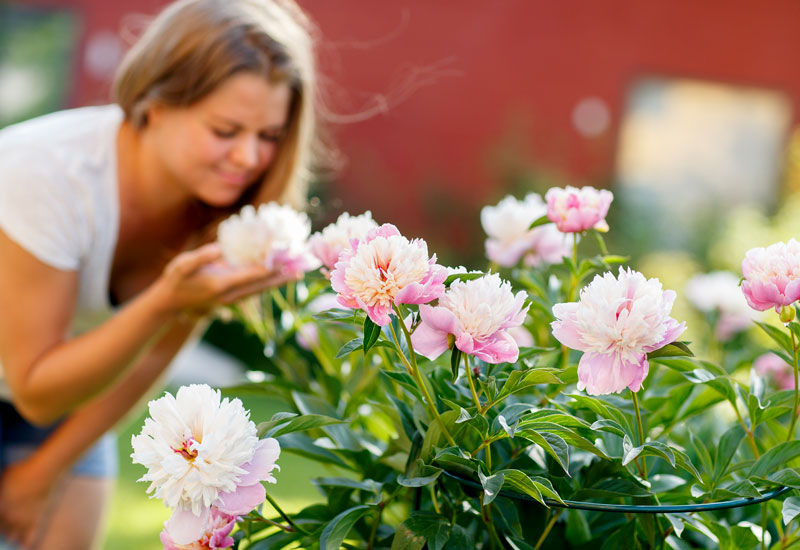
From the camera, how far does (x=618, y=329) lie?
64cm

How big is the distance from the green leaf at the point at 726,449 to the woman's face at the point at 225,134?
0.85m

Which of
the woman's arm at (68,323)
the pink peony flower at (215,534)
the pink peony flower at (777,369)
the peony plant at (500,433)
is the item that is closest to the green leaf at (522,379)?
the peony plant at (500,433)

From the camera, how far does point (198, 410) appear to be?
65 centimetres

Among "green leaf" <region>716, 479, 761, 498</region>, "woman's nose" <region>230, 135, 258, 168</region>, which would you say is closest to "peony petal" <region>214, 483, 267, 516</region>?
"green leaf" <region>716, 479, 761, 498</region>

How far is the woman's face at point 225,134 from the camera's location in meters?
1.40

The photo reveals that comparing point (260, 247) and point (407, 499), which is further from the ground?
point (260, 247)

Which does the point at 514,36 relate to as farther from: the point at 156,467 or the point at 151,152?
the point at 156,467

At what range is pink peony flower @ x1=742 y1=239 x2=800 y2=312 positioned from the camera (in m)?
0.71

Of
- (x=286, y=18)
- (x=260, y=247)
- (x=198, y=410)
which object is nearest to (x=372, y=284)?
(x=198, y=410)

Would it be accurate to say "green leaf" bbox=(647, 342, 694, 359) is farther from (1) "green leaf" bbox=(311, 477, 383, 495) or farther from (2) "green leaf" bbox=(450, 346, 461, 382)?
(1) "green leaf" bbox=(311, 477, 383, 495)

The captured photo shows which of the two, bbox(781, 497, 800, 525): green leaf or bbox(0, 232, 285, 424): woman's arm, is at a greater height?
bbox(781, 497, 800, 525): green leaf

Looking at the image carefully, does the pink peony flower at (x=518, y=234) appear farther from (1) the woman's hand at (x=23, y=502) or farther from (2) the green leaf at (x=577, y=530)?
(1) the woman's hand at (x=23, y=502)

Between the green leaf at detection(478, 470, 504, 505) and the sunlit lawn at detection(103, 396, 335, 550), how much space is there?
7.43 feet

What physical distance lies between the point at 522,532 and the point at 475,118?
6.19 meters
